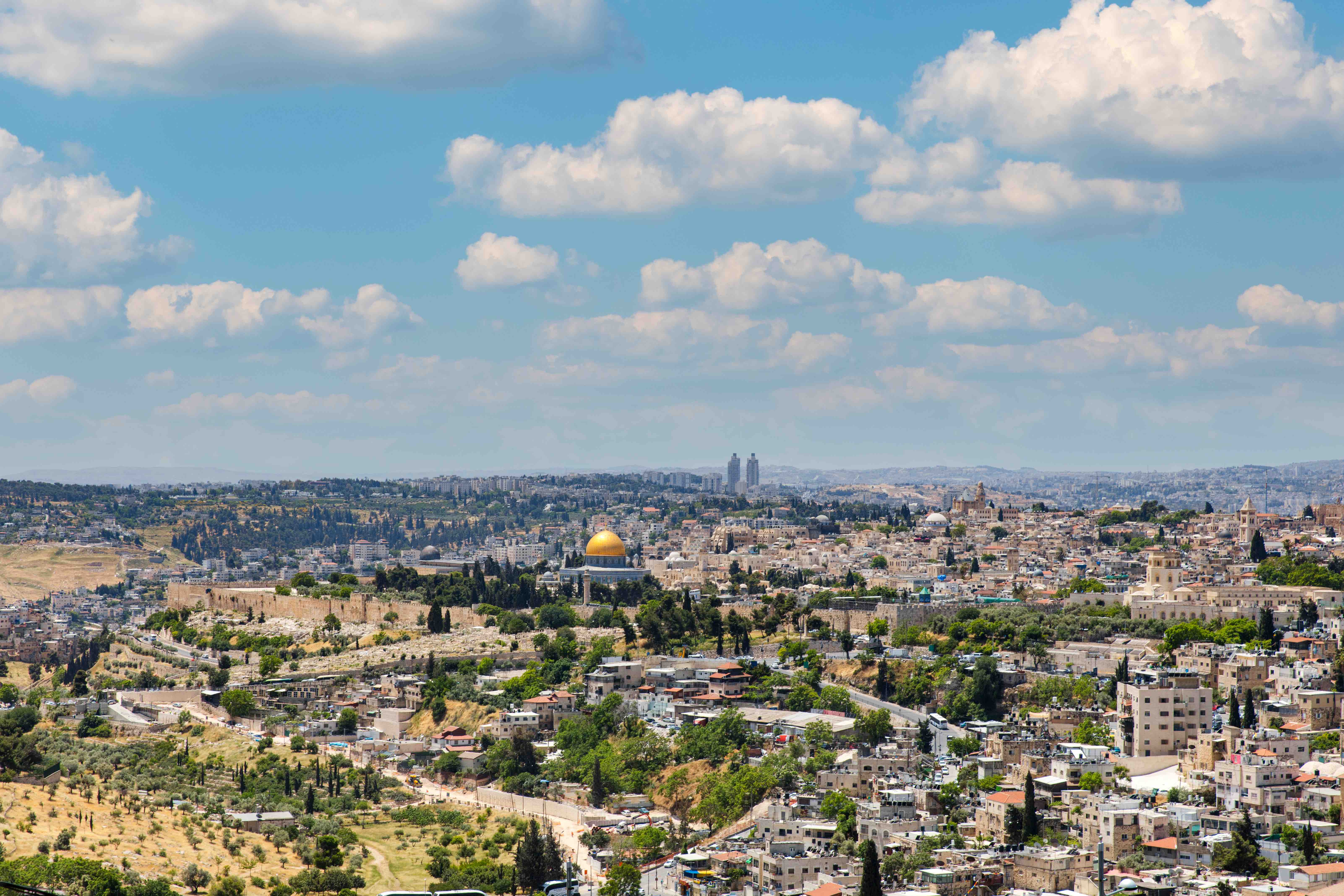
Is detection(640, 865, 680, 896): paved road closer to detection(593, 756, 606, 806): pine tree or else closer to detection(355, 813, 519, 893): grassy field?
detection(355, 813, 519, 893): grassy field

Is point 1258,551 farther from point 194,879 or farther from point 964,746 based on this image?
point 194,879

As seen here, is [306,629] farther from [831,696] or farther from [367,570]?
[367,570]

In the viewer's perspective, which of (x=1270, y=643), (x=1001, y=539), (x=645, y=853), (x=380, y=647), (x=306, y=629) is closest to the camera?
(x=645, y=853)

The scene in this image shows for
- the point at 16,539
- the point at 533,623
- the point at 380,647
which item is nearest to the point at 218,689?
the point at 380,647

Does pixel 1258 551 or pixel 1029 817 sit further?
pixel 1258 551

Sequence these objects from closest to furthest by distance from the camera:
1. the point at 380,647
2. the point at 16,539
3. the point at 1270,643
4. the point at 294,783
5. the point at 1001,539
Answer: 1. the point at 294,783
2. the point at 1270,643
3. the point at 380,647
4. the point at 1001,539
5. the point at 16,539

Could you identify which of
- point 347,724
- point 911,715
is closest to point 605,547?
point 347,724

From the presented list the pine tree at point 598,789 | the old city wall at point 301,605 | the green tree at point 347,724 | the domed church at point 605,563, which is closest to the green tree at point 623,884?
the pine tree at point 598,789

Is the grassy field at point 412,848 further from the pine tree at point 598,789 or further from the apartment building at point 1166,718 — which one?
the apartment building at point 1166,718
